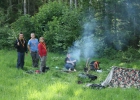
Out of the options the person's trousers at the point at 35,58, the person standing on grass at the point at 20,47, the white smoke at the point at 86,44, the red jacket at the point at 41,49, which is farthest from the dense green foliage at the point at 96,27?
the person standing on grass at the point at 20,47

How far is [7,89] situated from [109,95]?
3.18 metres

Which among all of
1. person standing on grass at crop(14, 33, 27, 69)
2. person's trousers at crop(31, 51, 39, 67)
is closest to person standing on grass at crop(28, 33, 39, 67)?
person's trousers at crop(31, 51, 39, 67)

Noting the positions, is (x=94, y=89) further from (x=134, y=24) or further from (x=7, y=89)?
(x=134, y=24)

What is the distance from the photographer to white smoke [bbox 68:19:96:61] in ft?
59.1

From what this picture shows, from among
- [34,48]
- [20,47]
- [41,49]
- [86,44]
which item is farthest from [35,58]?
[86,44]

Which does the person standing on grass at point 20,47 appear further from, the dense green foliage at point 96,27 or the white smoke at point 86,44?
the dense green foliage at point 96,27

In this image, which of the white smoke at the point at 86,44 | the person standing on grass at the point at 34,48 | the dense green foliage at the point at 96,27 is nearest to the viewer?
the person standing on grass at the point at 34,48

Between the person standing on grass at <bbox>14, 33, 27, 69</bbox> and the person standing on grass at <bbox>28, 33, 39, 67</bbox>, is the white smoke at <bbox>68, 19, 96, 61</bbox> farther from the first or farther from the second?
the person standing on grass at <bbox>14, 33, 27, 69</bbox>

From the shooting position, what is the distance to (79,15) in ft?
66.9

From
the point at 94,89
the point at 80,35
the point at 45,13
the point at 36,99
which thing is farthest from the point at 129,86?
the point at 45,13

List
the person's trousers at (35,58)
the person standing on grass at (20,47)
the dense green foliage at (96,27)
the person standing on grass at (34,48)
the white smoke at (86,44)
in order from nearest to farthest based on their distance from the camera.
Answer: the person standing on grass at (20,47)
the person standing on grass at (34,48)
the person's trousers at (35,58)
the white smoke at (86,44)
the dense green foliage at (96,27)

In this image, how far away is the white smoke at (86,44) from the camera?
18000mm

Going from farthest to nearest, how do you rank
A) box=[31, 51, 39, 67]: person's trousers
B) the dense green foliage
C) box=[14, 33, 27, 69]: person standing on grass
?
the dense green foliage
box=[31, 51, 39, 67]: person's trousers
box=[14, 33, 27, 69]: person standing on grass

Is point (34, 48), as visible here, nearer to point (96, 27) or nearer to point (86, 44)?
point (86, 44)
